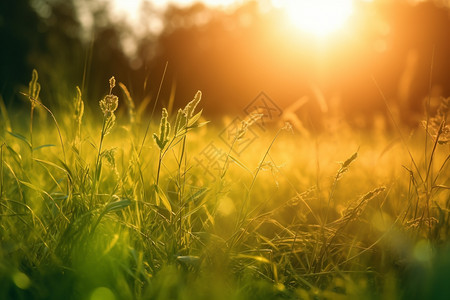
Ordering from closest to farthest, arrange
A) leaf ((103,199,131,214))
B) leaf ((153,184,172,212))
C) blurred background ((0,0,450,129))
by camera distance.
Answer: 1. leaf ((103,199,131,214))
2. leaf ((153,184,172,212))
3. blurred background ((0,0,450,129))

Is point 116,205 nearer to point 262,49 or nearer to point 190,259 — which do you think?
point 190,259

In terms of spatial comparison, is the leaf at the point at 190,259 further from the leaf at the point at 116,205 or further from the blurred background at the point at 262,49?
the blurred background at the point at 262,49

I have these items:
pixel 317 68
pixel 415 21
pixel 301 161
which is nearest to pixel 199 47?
pixel 317 68

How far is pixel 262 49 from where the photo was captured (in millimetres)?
17641

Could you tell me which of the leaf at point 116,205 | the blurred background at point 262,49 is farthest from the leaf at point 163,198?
the blurred background at point 262,49

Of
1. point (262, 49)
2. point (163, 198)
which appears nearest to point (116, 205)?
point (163, 198)

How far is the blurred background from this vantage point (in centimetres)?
1123

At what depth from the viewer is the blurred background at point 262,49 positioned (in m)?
11.2

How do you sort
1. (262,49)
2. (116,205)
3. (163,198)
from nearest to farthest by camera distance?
(116,205) < (163,198) < (262,49)

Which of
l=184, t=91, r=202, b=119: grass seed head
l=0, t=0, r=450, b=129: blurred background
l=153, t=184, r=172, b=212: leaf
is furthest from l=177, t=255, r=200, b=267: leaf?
l=0, t=0, r=450, b=129: blurred background

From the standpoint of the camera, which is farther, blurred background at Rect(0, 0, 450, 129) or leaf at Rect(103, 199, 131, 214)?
blurred background at Rect(0, 0, 450, 129)

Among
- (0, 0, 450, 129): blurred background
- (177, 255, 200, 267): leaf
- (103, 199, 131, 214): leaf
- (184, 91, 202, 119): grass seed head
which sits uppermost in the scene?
(0, 0, 450, 129): blurred background

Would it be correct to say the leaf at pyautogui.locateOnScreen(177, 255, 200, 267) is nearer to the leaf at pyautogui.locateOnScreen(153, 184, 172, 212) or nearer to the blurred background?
the leaf at pyautogui.locateOnScreen(153, 184, 172, 212)

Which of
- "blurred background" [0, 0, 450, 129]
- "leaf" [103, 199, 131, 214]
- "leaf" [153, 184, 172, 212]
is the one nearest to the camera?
"leaf" [103, 199, 131, 214]
